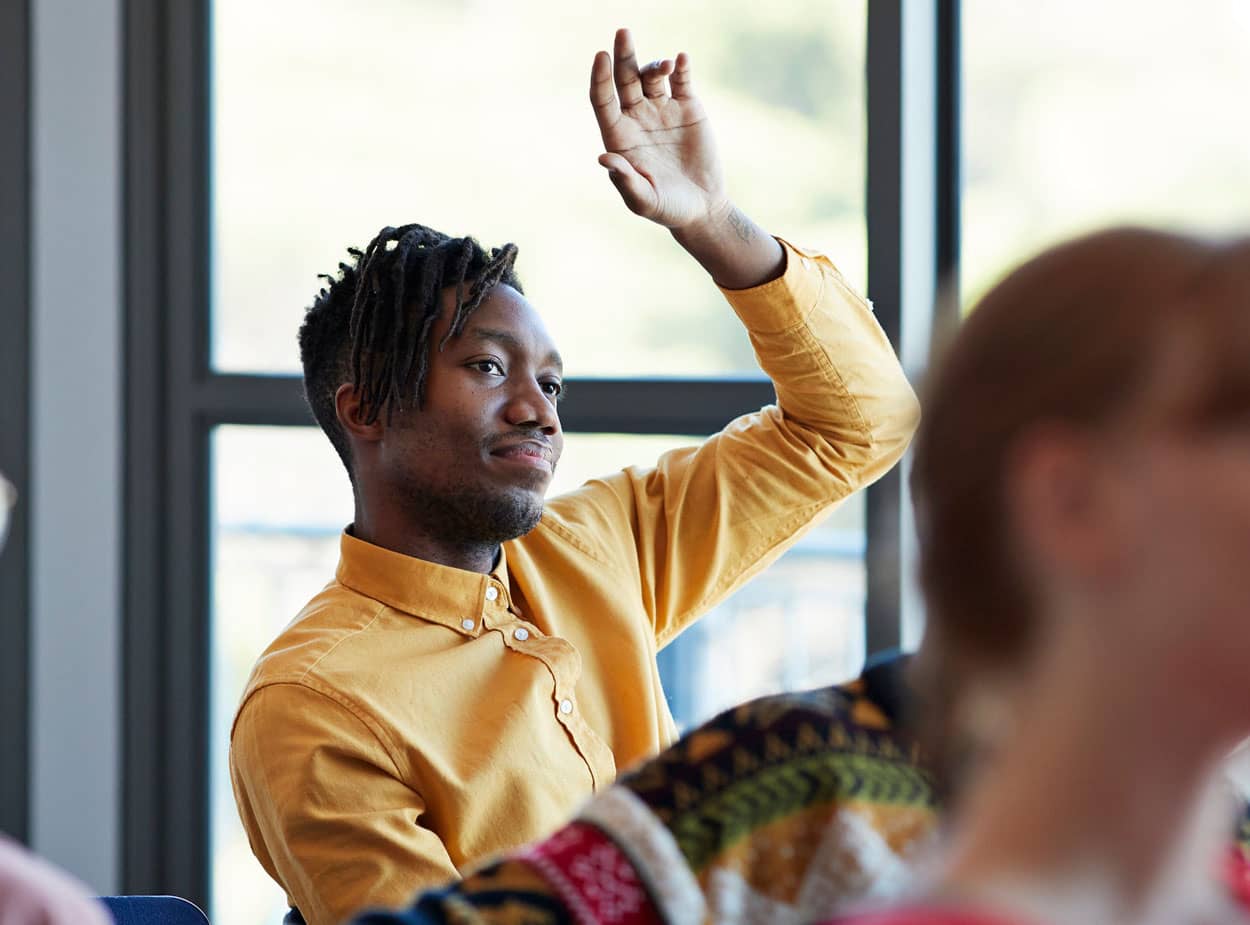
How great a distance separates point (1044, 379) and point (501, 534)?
117 centimetres

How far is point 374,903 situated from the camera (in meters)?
1.41

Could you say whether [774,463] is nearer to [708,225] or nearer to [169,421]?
[708,225]

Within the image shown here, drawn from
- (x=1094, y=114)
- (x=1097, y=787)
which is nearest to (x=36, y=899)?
(x=1097, y=787)

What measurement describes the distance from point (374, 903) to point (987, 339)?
1.04 m

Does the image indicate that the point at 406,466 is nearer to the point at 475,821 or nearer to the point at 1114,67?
the point at 475,821

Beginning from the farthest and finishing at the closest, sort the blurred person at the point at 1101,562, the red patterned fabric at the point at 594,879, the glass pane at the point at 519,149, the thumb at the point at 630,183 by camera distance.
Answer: the glass pane at the point at 519,149 < the thumb at the point at 630,183 < the red patterned fabric at the point at 594,879 < the blurred person at the point at 1101,562

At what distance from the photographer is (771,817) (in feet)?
2.96

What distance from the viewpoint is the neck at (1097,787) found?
533 millimetres

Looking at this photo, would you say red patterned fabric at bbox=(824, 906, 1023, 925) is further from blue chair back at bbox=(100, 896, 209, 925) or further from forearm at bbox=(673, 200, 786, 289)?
forearm at bbox=(673, 200, 786, 289)

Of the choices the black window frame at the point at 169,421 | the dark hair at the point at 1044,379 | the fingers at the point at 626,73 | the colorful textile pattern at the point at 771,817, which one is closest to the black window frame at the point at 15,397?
the black window frame at the point at 169,421

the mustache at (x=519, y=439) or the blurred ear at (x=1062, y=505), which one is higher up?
the blurred ear at (x=1062, y=505)

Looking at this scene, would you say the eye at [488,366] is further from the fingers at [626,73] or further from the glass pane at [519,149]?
the glass pane at [519,149]

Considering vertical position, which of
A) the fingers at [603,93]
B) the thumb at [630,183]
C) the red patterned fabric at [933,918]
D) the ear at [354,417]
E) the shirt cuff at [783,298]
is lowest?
the red patterned fabric at [933,918]

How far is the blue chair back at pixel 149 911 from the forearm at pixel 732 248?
2.90 ft
